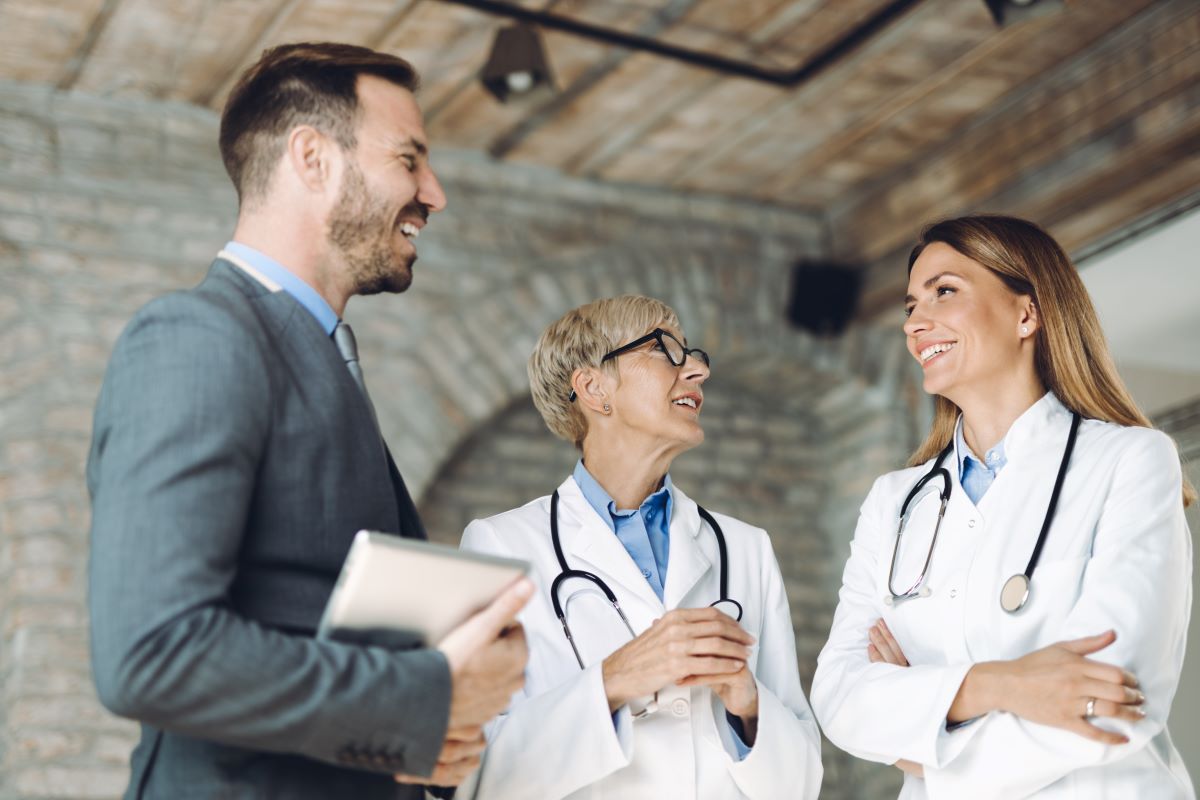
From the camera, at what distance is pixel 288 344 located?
1.87m

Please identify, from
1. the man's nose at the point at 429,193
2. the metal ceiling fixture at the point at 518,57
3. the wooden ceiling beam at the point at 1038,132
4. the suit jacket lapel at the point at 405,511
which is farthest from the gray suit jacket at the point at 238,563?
the wooden ceiling beam at the point at 1038,132

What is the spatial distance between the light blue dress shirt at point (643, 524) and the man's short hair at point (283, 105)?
1042mm

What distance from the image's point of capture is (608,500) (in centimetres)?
283

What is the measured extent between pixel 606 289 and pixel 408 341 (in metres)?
0.79

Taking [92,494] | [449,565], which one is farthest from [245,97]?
[449,565]

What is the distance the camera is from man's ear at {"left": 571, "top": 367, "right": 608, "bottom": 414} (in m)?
2.95

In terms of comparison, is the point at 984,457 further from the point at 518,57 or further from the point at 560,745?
the point at 518,57

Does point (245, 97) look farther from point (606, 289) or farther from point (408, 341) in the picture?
point (606, 289)

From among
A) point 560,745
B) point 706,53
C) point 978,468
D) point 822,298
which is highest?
point 706,53

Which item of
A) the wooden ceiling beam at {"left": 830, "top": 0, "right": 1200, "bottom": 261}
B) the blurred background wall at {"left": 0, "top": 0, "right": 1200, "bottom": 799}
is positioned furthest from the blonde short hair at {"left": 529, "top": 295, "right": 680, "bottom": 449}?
the wooden ceiling beam at {"left": 830, "top": 0, "right": 1200, "bottom": 261}

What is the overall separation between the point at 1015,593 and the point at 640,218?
3.43 meters

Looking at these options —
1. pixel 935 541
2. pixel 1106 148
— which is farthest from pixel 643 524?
pixel 1106 148

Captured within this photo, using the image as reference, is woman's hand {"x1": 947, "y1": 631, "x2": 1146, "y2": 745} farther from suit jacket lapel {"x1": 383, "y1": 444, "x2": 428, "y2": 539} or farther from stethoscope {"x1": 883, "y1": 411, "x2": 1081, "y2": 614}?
suit jacket lapel {"x1": 383, "y1": 444, "x2": 428, "y2": 539}

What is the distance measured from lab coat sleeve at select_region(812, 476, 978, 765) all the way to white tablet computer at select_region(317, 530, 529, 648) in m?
0.86
